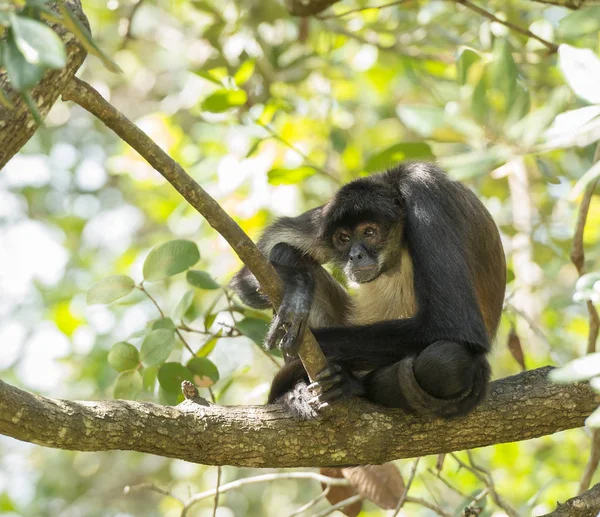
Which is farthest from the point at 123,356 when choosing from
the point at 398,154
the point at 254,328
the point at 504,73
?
the point at 504,73

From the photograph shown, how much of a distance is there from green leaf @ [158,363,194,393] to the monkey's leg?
4.64ft

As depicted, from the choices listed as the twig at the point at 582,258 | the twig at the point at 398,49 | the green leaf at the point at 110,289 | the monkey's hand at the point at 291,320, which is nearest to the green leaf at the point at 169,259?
the green leaf at the point at 110,289

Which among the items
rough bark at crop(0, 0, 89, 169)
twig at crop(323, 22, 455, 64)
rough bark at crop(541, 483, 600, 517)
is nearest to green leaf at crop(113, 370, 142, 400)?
rough bark at crop(0, 0, 89, 169)

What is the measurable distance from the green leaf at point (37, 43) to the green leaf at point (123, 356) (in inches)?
141

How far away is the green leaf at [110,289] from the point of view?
563 centimetres

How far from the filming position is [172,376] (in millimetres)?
5656

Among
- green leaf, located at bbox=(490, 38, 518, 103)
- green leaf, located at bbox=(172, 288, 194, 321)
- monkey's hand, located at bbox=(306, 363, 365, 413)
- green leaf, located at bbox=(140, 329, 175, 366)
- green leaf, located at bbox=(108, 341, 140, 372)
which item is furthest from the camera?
green leaf, located at bbox=(172, 288, 194, 321)

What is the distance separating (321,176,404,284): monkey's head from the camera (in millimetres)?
5949

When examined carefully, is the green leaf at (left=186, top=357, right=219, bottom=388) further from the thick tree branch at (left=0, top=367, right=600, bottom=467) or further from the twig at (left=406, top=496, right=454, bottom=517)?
the twig at (left=406, top=496, right=454, bottom=517)

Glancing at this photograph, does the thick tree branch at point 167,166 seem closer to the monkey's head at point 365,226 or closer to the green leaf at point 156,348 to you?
the green leaf at point 156,348

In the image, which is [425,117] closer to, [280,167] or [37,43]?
[280,167]

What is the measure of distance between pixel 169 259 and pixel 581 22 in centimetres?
317

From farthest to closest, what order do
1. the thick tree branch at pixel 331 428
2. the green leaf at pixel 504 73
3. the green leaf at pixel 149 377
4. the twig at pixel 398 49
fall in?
the twig at pixel 398 49 < the green leaf at pixel 149 377 < the green leaf at pixel 504 73 < the thick tree branch at pixel 331 428

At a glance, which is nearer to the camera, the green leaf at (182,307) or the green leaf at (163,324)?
the green leaf at (163,324)
